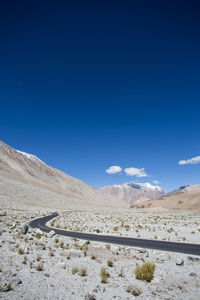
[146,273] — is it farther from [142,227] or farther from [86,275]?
[142,227]

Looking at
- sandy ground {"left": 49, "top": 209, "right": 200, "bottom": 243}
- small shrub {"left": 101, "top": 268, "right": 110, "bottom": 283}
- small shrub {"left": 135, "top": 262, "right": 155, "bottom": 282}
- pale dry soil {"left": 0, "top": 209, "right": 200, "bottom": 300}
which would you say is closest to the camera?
pale dry soil {"left": 0, "top": 209, "right": 200, "bottom": 300}

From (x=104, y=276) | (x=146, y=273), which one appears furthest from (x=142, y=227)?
(x=104, y=276)

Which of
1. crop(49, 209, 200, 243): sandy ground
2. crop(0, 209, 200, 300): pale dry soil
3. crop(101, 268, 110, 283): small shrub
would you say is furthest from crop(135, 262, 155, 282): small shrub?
crop(49, 209, 200, 243): sandy ground

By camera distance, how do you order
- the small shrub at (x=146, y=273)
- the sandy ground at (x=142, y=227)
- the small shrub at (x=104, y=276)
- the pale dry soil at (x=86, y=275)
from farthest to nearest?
the sandy ground at (x=142, y=227)
the small shrub at (x=146, y=273)
the small shrub at (x=104, y=276)
the pale dry soil at (x=86, y=275)

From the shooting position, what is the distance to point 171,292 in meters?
8.09

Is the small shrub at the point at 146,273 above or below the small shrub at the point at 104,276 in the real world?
above

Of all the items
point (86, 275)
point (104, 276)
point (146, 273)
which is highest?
point (146, 273)

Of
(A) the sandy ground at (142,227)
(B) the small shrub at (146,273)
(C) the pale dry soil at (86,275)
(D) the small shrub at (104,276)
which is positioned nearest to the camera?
(C) the pale dry soil at (86,275)

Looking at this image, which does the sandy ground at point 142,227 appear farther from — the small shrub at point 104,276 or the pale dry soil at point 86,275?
the small shrub at point 104,276

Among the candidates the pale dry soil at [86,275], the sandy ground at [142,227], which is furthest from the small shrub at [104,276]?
the sandy ground at [142,227]

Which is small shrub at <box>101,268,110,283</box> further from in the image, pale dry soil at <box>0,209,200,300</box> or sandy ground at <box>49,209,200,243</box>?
sandy ground at <box>49,209,200,243</box>

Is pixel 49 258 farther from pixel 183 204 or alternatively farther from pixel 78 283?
pixel 183 204

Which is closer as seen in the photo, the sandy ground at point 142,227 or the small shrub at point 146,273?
the small shrub at point 146,273

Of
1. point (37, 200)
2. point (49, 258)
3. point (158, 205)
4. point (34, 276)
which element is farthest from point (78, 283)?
point (158, 205)
